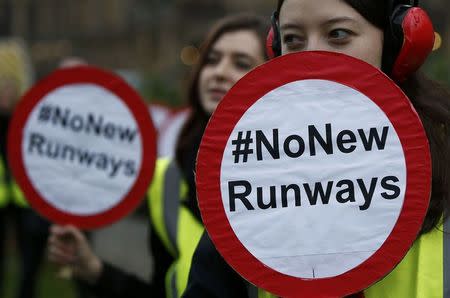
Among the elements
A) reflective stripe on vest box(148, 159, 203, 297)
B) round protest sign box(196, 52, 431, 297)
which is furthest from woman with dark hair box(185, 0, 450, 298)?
reflective stripe on vest box(148, 159, 203, 297)

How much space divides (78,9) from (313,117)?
2291 cm

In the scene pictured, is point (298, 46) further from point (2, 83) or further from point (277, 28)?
point (2, 83)

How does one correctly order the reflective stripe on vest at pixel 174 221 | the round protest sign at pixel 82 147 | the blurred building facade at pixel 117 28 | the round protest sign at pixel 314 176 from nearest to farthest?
1. the round protest sign at pixel 314 176
2. the reflective stripe on vest at pixel 174 221
3. the round protest sign at pixel 82 147
4. the blurred building facade at pixel 117 28

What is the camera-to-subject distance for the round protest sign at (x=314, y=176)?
1.45m

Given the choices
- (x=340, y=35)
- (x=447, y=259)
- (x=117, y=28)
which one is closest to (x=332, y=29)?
(x=340, y=35)

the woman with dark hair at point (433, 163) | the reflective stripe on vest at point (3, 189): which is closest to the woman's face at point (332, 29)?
the woman with dark hair at point (433, 163)

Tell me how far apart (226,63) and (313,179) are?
142 cm

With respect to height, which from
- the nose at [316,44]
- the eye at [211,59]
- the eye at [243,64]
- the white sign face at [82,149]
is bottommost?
the white sign face at [82,149]

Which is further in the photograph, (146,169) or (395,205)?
(146,169)

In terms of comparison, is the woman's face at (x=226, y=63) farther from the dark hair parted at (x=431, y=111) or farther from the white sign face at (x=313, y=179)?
the white sign face at (x=313, y=179)

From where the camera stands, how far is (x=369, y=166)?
4.80 ft

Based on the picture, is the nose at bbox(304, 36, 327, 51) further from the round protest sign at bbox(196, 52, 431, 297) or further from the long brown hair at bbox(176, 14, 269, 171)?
the long brown hair at bbox(176, 14, 269, 171)

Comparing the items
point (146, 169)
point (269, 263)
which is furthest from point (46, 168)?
point (269, 263)

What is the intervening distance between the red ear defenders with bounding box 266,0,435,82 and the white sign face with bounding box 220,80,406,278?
21 centimetres
